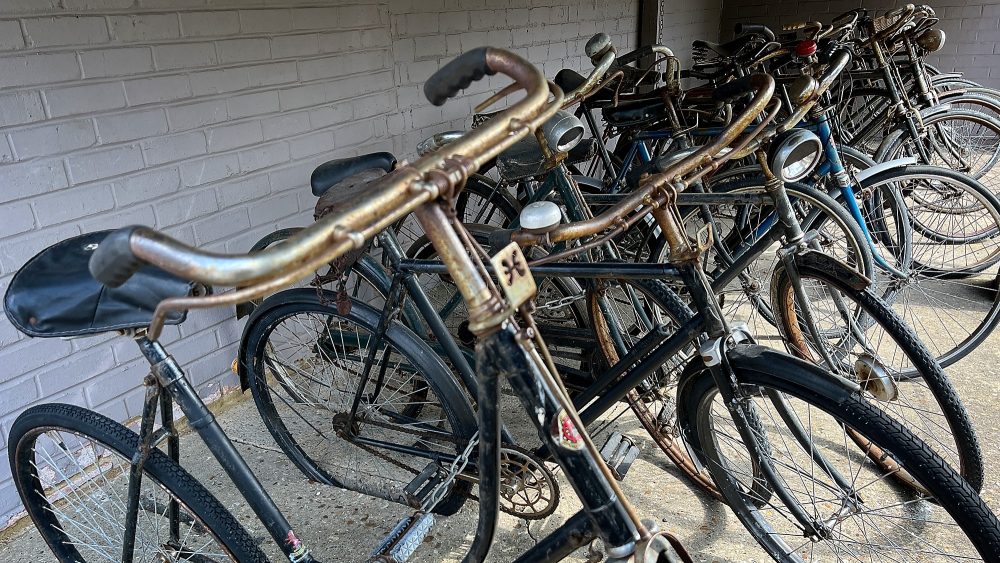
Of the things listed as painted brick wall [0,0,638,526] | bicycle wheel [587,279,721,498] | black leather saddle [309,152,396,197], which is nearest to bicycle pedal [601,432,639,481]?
bicycle wheel [587,279,721,498]

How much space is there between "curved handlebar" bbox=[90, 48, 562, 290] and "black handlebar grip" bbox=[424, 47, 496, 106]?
12 cm

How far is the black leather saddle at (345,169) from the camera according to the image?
2.00m

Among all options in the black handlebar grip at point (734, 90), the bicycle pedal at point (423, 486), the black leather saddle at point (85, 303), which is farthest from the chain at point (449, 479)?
→ the black handlebar grip at point (734, 90)

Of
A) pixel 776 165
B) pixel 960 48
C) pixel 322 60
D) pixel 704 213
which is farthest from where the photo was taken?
pixel 960 48

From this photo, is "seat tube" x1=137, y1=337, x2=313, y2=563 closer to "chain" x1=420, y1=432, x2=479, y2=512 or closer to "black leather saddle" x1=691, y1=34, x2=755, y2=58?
"chain" x1=420, y1=432, x2=479, y2=512

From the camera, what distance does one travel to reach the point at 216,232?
101 inches

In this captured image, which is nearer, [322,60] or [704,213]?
[704,213]

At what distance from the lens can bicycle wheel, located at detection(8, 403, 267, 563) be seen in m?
1.40

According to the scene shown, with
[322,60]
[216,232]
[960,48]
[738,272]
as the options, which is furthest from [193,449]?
[960,48]

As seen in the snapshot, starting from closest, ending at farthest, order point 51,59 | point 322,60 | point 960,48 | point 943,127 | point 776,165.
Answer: point 776,165 < point 51,59 < point 322,60 < point 943,127 < point 960,48

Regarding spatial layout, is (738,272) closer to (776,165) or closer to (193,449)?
(776,165)

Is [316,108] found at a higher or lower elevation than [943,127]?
higher

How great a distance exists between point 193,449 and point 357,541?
0.89 meters

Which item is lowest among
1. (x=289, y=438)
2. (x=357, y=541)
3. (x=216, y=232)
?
(x=357, y=541)
